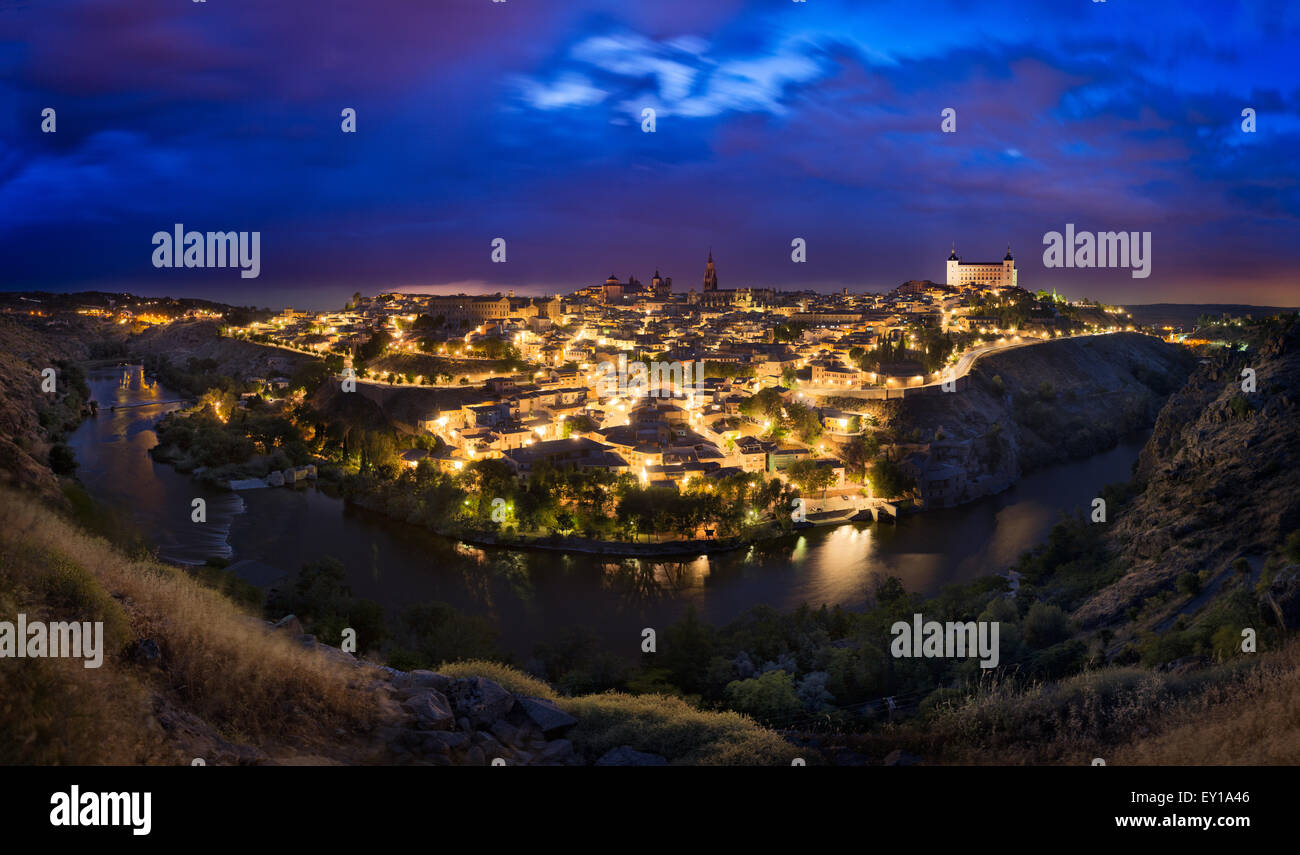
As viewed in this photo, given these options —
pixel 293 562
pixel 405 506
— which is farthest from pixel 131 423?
pixel 293 562

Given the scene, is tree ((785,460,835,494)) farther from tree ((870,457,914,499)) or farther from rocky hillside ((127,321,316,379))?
rocky hillside ((127,321,316,379))

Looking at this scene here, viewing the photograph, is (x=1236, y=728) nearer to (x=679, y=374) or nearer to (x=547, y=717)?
(x=547, y=717)

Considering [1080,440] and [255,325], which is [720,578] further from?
[255,325]

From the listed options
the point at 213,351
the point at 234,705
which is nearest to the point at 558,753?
the point at 234,705

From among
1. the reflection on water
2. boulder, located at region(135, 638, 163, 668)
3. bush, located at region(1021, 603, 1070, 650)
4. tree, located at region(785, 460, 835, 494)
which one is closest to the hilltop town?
tree, located at region(785, 460, 835, 494)

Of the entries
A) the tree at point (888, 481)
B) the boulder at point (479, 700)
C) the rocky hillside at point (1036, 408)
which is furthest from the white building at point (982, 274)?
the boulder at point (479, 700)
